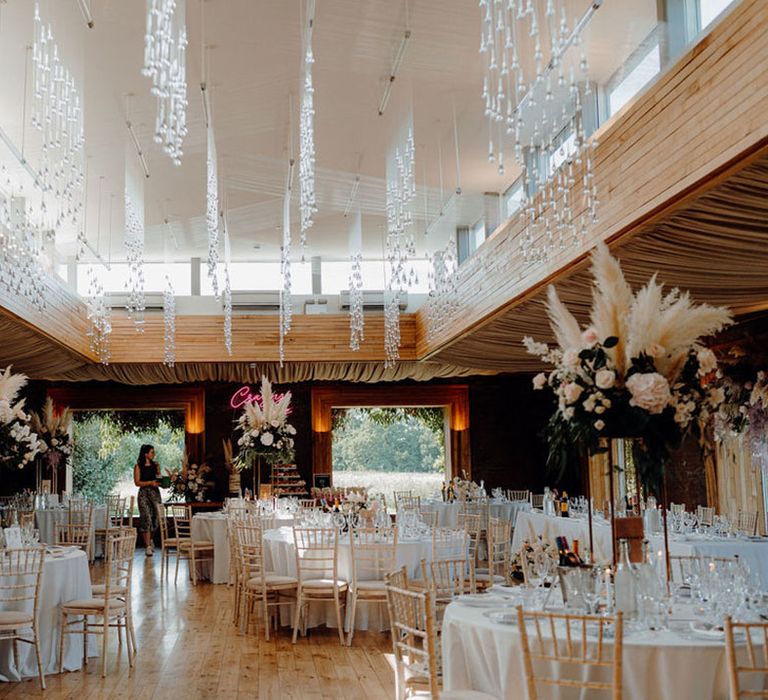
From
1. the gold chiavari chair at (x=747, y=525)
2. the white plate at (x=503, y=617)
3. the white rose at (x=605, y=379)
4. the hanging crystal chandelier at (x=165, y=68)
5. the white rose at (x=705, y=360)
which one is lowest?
the white plate at (x=503, y=617)

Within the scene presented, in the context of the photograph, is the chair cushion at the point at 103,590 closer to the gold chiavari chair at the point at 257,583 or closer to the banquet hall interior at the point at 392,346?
the banquet hall interior at the point at 392,346

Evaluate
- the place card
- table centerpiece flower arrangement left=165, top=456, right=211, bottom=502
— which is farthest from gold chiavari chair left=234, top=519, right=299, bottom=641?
table centerpiece flower arrangement left=165, top=456, right=211, bottom=502

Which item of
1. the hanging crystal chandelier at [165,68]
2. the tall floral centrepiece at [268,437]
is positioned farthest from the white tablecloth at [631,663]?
the tall floral centrepiece at [268,437]

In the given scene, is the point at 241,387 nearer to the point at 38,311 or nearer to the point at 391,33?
the point at 38,311

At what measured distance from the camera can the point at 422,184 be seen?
1261cm

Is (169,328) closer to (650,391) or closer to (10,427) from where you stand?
(10,427)

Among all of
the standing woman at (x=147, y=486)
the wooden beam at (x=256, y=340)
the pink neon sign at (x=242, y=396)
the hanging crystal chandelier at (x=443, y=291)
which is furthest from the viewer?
the pink neon sign at (x=242, y=396)

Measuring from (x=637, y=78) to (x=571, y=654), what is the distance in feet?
14.3

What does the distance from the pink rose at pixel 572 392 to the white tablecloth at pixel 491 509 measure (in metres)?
9.79

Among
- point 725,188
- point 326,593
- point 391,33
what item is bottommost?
point 326,593

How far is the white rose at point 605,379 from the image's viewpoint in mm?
4449

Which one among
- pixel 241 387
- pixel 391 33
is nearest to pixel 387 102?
pixel 391 33

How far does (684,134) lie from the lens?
5602 mm

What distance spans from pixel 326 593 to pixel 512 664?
→ 163 inches
